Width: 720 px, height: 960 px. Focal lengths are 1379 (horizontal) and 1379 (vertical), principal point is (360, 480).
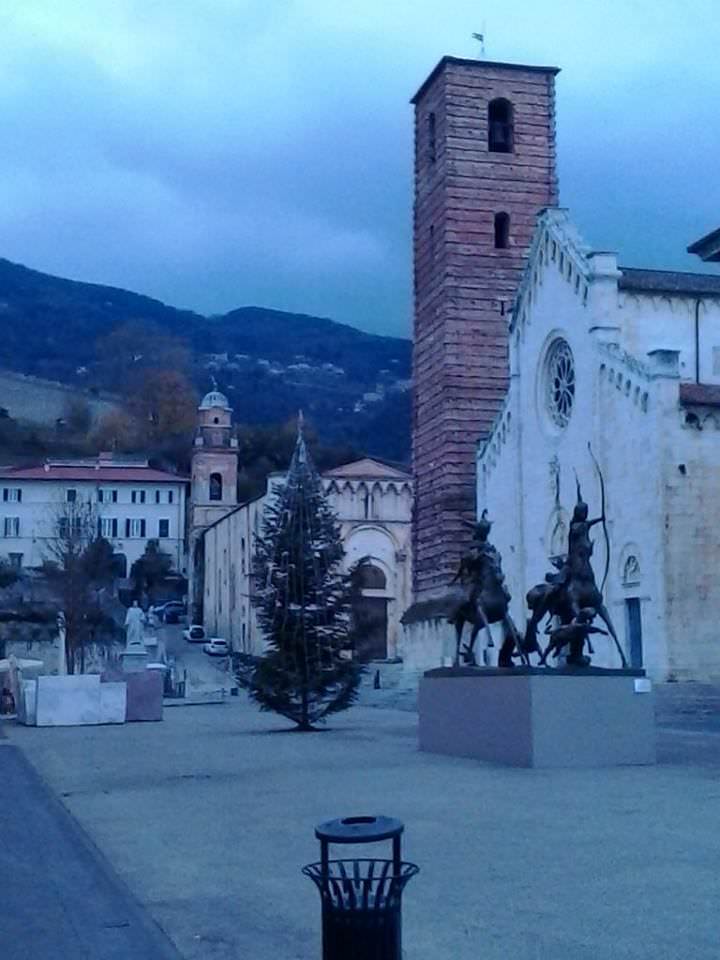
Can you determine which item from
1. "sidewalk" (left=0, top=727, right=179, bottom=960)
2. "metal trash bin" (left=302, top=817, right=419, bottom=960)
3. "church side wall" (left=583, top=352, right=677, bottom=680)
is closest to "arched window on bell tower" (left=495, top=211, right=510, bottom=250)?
"church side wall" (left=583, top=352, right=677, bottom=680)

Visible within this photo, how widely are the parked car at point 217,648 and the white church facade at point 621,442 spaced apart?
88.2 feet

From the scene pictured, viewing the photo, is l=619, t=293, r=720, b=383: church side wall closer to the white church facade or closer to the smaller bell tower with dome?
the white church facade

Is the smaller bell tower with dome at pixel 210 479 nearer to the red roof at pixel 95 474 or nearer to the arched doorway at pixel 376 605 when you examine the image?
the red roof at pixel 95 474

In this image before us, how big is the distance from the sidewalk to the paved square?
0.17m

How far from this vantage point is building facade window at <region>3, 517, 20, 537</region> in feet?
325

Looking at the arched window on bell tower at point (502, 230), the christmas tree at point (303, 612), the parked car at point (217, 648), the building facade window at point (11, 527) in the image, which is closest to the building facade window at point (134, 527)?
the building facade window at point (11, 527)

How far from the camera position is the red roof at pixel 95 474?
99.8 m

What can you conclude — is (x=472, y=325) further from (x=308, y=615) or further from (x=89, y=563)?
(x=308, y=615)

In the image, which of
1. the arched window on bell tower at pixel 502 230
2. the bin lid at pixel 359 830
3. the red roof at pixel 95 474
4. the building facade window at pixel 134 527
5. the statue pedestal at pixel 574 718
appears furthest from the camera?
the building facade window at pixel 134 527

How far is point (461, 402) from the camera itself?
47.8 meters

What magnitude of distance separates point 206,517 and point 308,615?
2485 inches

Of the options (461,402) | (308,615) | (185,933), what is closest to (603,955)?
(185,933)

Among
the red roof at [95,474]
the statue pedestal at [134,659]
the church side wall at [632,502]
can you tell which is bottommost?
the statue pedestal at [134,659]

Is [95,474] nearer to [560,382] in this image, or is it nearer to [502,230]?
[502,230]
